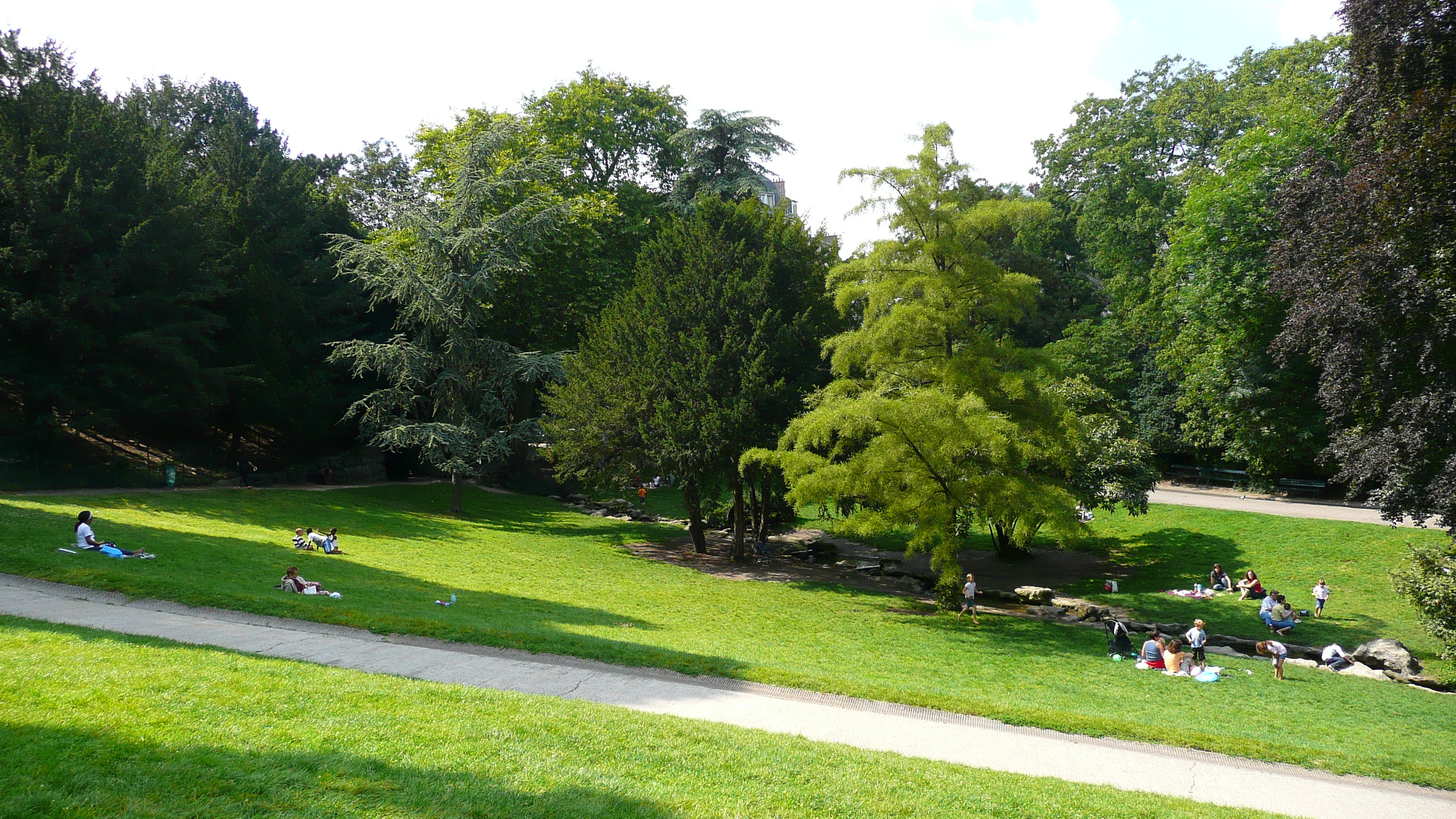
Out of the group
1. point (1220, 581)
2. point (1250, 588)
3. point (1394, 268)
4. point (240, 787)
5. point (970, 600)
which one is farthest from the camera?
point (1220, 581)

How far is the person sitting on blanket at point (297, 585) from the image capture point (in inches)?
647

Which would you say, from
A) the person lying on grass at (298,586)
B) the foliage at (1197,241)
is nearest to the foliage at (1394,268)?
the foliage at (1197,241)

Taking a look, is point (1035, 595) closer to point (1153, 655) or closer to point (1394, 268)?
point (1153, 655)

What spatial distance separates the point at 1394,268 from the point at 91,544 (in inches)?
1178

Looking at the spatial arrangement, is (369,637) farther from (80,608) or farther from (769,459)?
(769,459)

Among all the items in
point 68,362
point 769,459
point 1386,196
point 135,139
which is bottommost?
point 769,459

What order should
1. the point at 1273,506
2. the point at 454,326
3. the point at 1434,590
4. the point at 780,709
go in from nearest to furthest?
the point at 780,709
the point at 1434,590
the point at 1273,506
the point at 454,326

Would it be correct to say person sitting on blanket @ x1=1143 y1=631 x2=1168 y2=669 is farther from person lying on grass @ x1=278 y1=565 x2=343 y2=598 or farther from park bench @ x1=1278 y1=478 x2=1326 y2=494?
park bench @ x1=1278 y1=478 x2=1326 y2=494

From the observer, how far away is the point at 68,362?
27.0 m

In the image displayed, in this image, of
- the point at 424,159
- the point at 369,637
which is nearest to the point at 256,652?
the point at 369,637

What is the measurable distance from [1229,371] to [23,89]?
1939 inches

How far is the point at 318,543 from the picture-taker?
883 inches

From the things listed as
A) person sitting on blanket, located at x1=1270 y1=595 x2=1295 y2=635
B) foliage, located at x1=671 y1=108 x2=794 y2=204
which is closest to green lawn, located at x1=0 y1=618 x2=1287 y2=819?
person sitting on blanket, located at x1=1270 y1=595 x2=1295 y2=635

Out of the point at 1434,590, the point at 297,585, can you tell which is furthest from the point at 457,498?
the point at 1434,590
